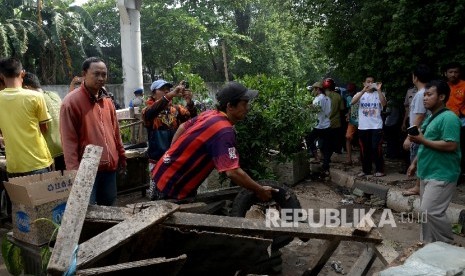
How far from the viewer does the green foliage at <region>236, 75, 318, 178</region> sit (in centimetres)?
573

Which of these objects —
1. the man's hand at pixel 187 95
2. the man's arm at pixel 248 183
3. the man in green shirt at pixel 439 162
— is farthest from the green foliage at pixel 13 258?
the man in green shirt at pixel 439 162

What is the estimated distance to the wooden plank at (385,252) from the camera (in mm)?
2453

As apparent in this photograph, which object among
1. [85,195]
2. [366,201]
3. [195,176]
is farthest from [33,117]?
[366,201]

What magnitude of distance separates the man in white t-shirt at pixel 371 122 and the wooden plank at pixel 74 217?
5.26 metres

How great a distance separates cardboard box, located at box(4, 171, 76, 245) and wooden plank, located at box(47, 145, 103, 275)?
70 centimetres

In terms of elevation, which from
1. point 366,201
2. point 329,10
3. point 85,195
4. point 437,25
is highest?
point 329,10

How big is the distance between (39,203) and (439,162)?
3312 millimetres

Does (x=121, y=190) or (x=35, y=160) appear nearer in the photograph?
(x=35, y=160)

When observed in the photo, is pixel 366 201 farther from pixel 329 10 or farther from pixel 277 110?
pixel 329 10

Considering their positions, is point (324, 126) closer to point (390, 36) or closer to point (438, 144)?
point (390, 36)

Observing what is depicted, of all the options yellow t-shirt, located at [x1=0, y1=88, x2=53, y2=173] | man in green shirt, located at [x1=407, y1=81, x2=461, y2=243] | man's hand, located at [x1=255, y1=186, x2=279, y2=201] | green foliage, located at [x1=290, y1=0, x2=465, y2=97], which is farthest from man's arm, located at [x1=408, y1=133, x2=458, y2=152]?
yellow t-shirt, located at [x1=0, y1=88, x2=53, y2=173]

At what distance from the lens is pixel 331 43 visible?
29.1 feet

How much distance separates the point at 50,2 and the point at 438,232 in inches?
808

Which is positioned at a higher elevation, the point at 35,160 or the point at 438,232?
the point at 35,160
